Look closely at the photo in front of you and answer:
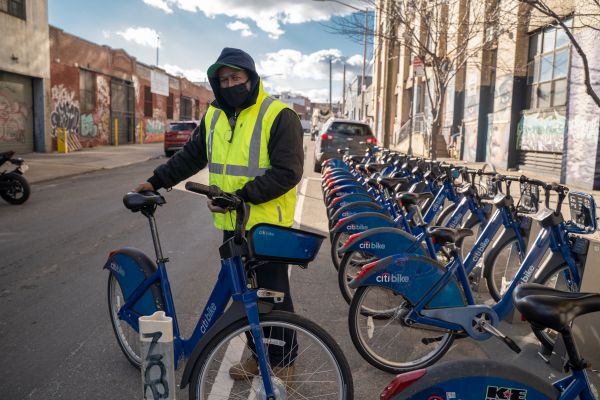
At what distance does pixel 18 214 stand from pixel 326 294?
6.52 metres

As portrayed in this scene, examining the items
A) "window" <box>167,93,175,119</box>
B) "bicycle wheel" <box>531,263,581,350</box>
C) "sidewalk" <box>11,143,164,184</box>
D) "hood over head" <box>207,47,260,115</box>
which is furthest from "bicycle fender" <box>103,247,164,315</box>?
"window" <box>167,93,175,119</box>

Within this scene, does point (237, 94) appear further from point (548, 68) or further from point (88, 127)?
point (88, 127)

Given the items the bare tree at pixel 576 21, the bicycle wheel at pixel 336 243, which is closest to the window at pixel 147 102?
the bare tree at pixel 576 21

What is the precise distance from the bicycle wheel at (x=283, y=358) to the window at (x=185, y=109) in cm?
4734

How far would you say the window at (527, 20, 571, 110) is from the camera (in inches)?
569

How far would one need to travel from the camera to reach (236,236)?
8.48 ft

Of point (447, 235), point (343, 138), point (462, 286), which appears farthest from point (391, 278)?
point (343, 138)

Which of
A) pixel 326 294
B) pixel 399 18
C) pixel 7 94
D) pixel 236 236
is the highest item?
pixel 399 18

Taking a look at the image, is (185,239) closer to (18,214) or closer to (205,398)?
(18,214)

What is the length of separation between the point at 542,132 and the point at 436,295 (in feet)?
44.8

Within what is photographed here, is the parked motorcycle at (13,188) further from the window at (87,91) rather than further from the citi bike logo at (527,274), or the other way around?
the window at (87,91)

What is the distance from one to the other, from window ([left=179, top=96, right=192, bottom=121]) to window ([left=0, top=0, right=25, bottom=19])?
27.2 metres

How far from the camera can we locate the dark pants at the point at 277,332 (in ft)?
8.40

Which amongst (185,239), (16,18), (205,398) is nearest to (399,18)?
(185,239)
